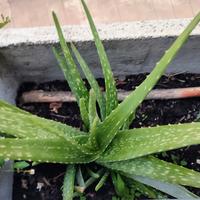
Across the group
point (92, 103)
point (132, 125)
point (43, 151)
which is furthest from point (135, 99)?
point (132, 125)

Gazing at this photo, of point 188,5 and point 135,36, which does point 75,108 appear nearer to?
point 135,36

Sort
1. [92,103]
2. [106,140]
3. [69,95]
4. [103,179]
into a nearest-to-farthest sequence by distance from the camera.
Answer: [92,103], [106,140], [103,179], [69,95]

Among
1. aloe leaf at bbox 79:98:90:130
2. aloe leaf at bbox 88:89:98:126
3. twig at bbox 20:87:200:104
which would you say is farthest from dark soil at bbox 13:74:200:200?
aloe leaf at bbox 88:89:98:126

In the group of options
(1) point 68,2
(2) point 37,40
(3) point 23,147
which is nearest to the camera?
(3) point 23,147

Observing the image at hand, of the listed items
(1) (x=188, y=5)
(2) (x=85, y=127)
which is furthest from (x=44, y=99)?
(1) (x=188, y=5)

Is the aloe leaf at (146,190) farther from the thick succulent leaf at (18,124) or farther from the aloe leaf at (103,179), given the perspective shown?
the thick succulent leaf at (18,124)

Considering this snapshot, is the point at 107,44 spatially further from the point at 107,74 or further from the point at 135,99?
the point at 135,99

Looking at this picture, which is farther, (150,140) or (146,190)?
(146,190)
